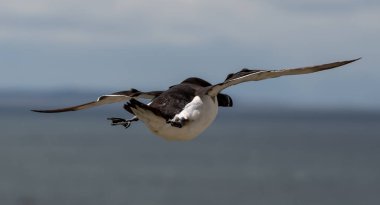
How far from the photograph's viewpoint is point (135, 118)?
18.8m

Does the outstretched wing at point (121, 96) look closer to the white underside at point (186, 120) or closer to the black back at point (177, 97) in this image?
the black back at point (177, 97)

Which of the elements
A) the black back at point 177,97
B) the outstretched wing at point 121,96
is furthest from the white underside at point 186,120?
the outstretched wing at point 121,96

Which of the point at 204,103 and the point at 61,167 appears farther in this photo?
the point at 61,167

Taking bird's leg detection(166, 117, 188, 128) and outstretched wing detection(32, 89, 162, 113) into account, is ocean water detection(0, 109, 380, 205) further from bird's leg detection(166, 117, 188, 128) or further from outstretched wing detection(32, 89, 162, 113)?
bird's leg detection(166, 117, 188, 128)

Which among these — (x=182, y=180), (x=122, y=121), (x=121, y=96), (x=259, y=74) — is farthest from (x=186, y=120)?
(x=182, y=180)

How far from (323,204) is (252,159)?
7644 cm

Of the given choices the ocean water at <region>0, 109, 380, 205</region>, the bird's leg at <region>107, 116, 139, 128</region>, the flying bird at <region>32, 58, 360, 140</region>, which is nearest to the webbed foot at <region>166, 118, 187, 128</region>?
the flying bird at <region>32, 58, 360, 140</region>

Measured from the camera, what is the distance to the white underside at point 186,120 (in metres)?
18.3

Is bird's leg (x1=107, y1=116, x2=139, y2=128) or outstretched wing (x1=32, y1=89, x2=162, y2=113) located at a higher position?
outstretched wing (x1=32, y1=89, x2=162, y2=113)

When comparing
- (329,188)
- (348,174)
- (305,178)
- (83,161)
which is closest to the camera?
(329,188)

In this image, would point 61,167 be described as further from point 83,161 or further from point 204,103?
point 204,103

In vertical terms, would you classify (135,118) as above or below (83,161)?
above

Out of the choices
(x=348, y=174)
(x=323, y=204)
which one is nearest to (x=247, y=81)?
(x=323, y=204)

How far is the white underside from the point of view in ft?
60.0
